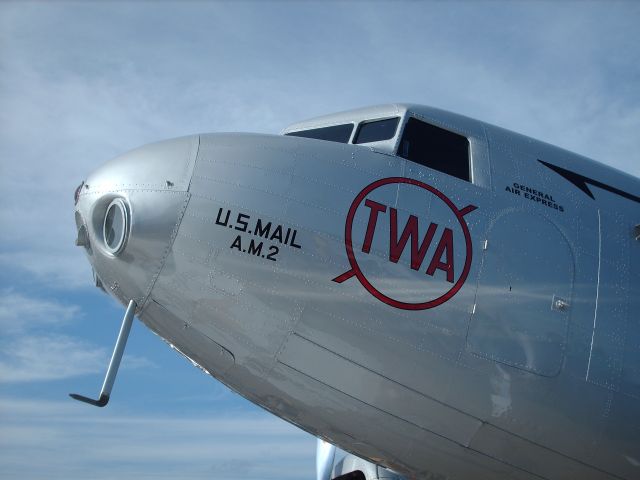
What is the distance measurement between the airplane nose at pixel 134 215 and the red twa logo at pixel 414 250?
1.60 m

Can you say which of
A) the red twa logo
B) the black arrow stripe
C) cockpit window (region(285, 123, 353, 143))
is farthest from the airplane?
the black arrow stripe

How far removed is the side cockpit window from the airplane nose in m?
2.32

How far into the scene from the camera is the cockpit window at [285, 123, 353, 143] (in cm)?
836

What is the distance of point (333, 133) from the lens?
8.51 metres

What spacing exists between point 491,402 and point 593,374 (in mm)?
1202

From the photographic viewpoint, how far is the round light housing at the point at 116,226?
6.55 m

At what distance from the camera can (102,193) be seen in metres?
6.79

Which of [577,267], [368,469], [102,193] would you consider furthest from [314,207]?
[368,469]

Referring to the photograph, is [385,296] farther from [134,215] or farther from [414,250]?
[134,215]

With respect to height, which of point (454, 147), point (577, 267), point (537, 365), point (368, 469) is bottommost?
point (368, 469)

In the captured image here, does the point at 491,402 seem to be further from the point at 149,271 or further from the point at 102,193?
the point at 102,193

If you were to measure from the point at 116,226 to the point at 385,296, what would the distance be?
2.52 metres

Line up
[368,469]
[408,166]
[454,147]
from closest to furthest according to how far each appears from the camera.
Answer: [408,166], [454,147], [368,469]

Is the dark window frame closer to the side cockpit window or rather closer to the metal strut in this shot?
the side cockpit window
